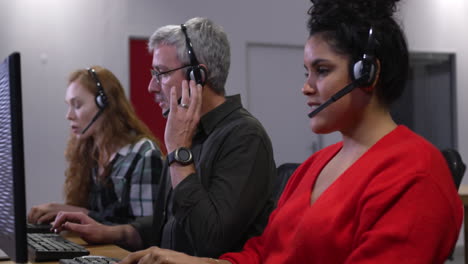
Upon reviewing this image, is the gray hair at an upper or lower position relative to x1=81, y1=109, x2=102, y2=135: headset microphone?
upper

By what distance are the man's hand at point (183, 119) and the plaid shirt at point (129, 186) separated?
26.5 inches

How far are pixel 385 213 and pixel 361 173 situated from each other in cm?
10

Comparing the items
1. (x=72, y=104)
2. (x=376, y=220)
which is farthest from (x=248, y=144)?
(x=72, y=104)

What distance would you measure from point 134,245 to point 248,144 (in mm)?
574

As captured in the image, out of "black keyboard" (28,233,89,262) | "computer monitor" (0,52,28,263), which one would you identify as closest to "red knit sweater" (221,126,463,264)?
"computer monitor" (0,52,28,263)

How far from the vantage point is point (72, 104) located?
2512mm

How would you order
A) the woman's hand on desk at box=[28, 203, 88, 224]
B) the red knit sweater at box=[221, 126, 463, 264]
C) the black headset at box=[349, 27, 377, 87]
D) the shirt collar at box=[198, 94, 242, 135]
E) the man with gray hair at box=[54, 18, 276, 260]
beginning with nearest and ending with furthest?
the red knit sweater at box=[221, 126, 463, 264] → the black headset at box=[349, 27, 377, 87] → the man with gray hair at box=[54, 18, 276, 260] → the shirt collar at box=[198, 94, 242, 135] → the woman's hand on desk at box=[28, 203, 88, 224]

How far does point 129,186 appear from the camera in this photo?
7.23 feet

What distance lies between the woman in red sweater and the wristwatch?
30 cm

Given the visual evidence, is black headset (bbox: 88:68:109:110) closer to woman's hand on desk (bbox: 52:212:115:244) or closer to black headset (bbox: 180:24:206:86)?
woman's hand on desk (bbox: 52:212:115:244)

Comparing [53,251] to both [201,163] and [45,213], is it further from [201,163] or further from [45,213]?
[45,213]

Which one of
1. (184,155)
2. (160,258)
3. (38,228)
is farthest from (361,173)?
(38,228)

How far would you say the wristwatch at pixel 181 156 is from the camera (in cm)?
143

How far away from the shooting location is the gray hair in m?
1.70
